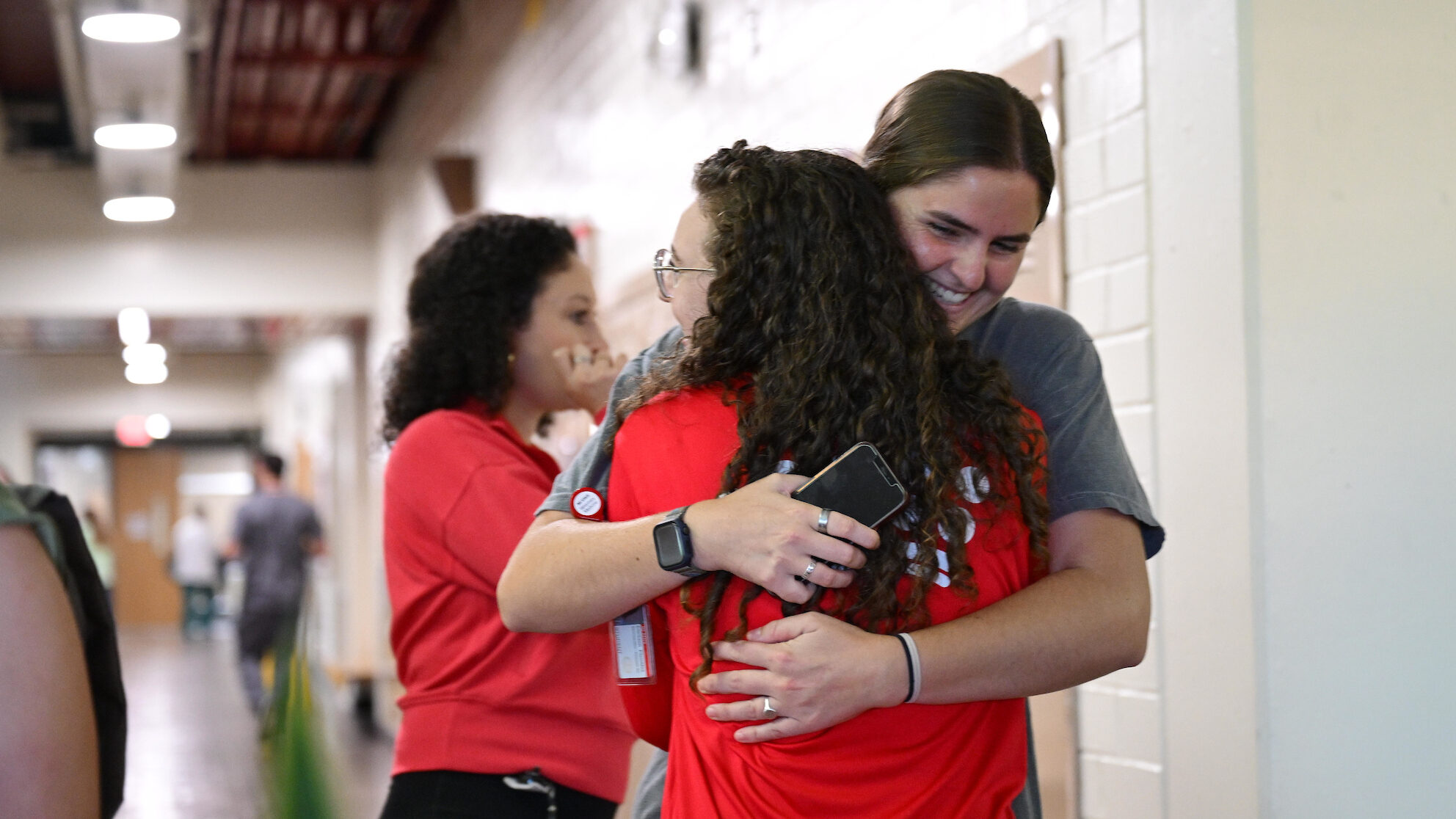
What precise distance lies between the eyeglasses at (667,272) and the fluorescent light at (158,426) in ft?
64.4

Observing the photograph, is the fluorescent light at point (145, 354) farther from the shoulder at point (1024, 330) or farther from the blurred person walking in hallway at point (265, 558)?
the shoulder at point (1024, 330)

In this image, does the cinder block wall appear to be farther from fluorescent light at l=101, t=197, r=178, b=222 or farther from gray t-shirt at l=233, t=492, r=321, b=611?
gray t-shirt at l=233, t=492, r=321, b=611

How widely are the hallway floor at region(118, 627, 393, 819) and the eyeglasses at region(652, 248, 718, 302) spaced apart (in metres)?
0.49

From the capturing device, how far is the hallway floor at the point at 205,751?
4.07 meters

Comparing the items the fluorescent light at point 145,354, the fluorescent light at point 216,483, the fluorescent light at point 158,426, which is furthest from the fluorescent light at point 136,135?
the fluorescent light at point 216,483

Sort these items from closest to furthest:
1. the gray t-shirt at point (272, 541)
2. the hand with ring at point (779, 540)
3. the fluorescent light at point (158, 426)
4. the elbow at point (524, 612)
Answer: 1. the hand with ring at point (779, 540)
2. the elbow at point (524, 612)
3. the gray t-shirt at point (272, 541)
4. the fluorescent light at point (158, 426)

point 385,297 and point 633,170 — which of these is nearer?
point 633,170

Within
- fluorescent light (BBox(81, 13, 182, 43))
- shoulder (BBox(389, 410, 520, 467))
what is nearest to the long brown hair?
shoulder (BBox(389, 410, 520, 467))

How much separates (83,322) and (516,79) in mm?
4958

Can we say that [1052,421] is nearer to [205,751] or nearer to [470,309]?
[470,309]

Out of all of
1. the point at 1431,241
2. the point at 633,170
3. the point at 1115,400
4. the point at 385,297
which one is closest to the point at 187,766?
the point at 385,297

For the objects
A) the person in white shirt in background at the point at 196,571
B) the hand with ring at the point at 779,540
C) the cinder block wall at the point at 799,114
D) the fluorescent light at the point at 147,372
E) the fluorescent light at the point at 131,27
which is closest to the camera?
the hand with ring at the point at 779,540

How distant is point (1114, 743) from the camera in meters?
2.09

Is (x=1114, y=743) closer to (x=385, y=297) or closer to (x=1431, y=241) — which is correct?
(x=1431, y=241)
